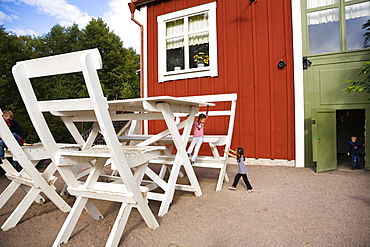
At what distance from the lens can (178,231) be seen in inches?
90.0

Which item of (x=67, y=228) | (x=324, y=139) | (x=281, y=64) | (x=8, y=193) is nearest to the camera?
(x=67, y=228)

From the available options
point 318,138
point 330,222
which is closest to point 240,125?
point 318,138

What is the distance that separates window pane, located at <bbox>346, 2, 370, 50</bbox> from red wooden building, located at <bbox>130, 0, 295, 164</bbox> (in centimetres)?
105

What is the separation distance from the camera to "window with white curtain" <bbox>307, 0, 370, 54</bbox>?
4820mm

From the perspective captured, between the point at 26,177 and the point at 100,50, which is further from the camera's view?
the point at 100,50

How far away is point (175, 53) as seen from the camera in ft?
22.5

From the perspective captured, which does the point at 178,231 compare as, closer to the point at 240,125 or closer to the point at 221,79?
the point at 240,125

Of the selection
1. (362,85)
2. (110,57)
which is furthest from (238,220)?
(110,57)

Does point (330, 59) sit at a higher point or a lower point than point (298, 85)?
higher

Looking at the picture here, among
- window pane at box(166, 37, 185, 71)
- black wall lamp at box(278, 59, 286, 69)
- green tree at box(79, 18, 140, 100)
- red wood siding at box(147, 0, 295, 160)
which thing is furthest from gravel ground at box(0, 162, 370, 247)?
green tree at box(79, 18, 140, 100)

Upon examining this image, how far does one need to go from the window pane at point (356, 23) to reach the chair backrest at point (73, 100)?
5041mm

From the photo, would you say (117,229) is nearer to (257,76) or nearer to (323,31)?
(257,76)

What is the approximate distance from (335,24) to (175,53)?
3.76m

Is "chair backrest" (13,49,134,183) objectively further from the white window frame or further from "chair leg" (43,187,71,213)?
the white window frame
